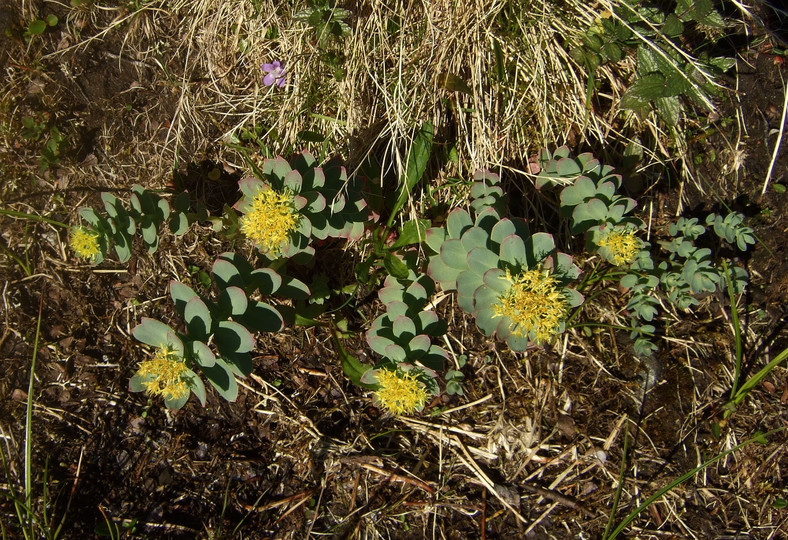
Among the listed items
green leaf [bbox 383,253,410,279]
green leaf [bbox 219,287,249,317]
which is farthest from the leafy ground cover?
green leaf [bbox 219,287,249,317]

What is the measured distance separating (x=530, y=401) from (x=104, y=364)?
7.91 ft

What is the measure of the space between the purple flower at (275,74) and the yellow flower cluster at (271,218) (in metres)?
0.99

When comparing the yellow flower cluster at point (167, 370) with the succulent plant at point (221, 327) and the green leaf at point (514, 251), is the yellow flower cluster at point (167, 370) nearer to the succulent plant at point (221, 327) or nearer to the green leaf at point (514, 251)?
the succulent plant at point (221, 327)

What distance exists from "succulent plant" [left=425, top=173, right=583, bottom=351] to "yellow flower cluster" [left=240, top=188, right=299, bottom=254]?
2.22 feet

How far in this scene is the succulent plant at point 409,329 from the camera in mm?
2348

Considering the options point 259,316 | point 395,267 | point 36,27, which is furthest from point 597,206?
point 36,27

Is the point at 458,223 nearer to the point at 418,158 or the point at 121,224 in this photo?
the point at 418,158

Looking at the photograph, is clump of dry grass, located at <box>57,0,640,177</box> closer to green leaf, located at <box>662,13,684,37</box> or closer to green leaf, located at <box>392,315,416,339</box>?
green leaf, located at <box>662,13,684,37</box>

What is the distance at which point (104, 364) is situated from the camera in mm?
2896

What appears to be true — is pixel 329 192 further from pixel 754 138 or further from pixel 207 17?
pixel 754 138

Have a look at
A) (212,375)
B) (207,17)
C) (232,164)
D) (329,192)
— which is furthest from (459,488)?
(207,17)

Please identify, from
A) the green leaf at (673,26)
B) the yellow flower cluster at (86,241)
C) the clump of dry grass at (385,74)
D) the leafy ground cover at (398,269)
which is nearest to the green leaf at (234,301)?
the leafy ground cover at (398,269)

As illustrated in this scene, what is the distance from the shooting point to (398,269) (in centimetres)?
262

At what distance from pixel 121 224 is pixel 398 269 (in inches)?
51.9
